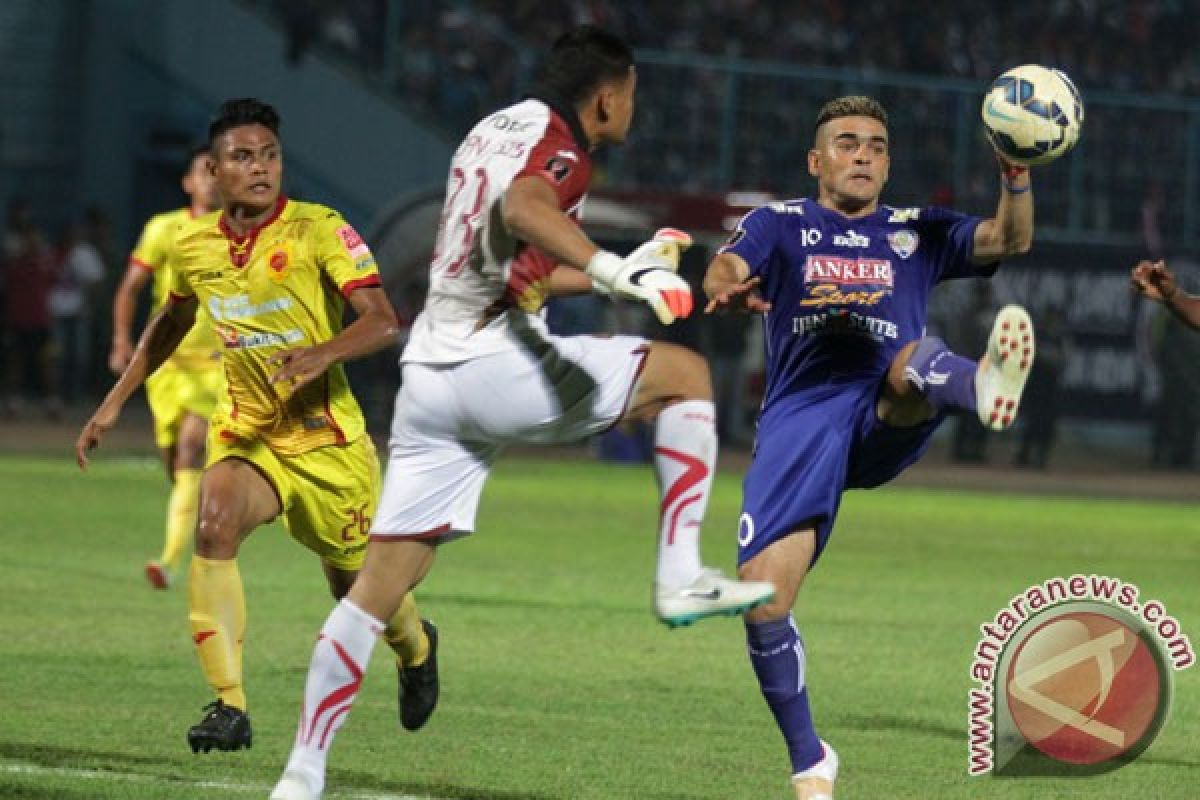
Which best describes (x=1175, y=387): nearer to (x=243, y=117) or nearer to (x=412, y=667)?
(x=412, y=667)

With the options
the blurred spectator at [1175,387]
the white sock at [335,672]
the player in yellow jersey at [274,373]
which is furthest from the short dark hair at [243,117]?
the blurred spectator at [1175,387]

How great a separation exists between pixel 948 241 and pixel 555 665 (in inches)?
151

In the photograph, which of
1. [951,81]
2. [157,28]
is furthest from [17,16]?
[951,81]

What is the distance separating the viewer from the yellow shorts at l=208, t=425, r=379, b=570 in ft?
29.5

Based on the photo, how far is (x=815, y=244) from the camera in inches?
326

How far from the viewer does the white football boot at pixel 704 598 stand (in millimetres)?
6863

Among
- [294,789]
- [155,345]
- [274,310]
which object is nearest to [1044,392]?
[155,345]

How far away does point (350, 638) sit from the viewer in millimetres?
7164

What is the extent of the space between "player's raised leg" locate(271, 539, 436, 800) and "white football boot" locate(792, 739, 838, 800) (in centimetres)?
143

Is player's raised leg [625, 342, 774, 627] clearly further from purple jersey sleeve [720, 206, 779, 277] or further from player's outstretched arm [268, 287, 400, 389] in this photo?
player's outstretched arm [268, 287, 400, 389]

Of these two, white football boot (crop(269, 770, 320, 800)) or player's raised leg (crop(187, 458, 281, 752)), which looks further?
player's raised leg (crop(187, 458, 281, 752))

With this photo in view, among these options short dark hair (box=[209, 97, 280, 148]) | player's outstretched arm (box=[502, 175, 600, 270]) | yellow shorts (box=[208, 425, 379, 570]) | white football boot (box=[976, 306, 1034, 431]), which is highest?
short dark hair (box=[209, 97, 280, 148])

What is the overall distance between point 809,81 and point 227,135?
2197 cm

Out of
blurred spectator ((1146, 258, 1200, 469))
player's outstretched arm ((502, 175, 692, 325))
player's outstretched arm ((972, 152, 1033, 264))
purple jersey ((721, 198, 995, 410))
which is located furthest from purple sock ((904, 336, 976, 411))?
blurred spectator ((1146, 258, 1200, 469))
